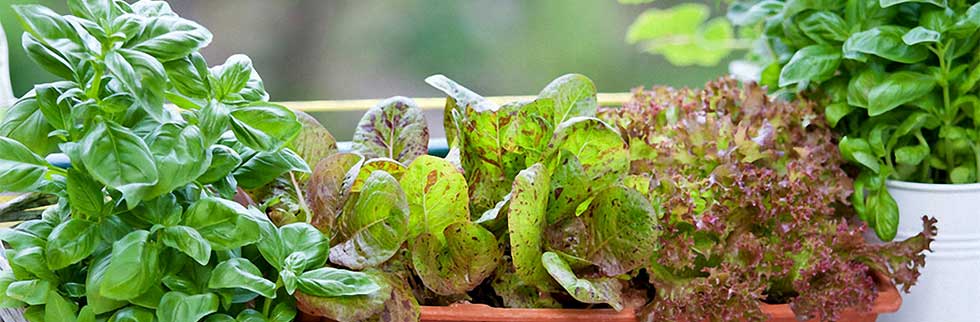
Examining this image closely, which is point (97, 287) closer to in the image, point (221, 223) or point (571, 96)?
point (221, 223)

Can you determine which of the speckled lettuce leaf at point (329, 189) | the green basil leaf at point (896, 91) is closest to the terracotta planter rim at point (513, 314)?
the speckled lettuce leaf at point (329, 189)

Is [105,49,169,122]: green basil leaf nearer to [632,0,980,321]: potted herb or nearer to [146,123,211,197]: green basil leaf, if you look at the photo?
[146,123,211,197]: green basil leaf

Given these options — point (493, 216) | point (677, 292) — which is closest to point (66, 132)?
point (493, 216)

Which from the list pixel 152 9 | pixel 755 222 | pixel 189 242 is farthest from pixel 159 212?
pixel 755 222

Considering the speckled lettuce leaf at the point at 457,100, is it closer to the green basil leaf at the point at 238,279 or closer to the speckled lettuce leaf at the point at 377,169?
the speckled lettuce leaf at the point at 377,169

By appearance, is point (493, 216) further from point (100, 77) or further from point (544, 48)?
point (544, 48)

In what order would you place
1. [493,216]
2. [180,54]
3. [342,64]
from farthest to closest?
[342,64] < [493,216] < [180,54]
